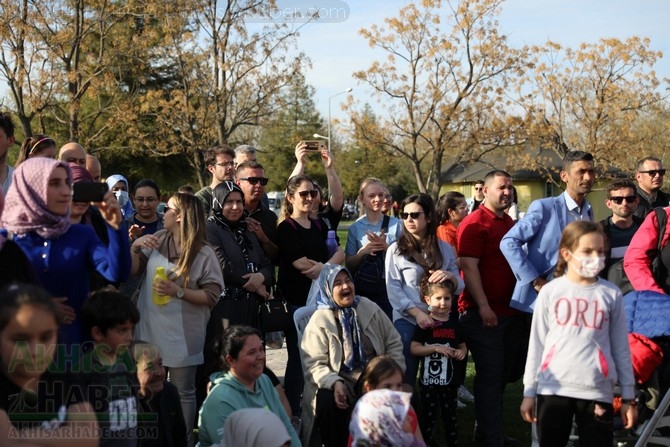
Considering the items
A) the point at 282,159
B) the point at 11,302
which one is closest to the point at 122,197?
the point at 11,302

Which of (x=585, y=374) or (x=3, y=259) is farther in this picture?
(x=585, y=374)

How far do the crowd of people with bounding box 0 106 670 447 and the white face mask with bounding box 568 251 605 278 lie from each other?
0.04 ft

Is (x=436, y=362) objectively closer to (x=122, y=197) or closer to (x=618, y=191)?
(x=618, y=191)

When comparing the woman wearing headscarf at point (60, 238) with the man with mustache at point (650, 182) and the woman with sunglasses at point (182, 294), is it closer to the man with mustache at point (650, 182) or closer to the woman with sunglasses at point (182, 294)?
the woman with sunglasses at point (182, 294)

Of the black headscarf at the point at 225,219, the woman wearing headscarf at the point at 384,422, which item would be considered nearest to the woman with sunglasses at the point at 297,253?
the black headscarf at the point at 225,219

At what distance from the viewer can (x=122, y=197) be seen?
25.6ft

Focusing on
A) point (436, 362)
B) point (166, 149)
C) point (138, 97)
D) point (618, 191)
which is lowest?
point (436, 362)

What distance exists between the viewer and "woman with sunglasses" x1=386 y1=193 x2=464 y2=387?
18.8 ft

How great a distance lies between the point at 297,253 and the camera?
619cm

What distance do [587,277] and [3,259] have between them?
3061 mm

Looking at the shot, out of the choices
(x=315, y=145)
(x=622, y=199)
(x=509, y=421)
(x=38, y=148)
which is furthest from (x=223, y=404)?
(x=622, y=199)

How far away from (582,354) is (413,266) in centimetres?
194

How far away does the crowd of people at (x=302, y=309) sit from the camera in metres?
3.68

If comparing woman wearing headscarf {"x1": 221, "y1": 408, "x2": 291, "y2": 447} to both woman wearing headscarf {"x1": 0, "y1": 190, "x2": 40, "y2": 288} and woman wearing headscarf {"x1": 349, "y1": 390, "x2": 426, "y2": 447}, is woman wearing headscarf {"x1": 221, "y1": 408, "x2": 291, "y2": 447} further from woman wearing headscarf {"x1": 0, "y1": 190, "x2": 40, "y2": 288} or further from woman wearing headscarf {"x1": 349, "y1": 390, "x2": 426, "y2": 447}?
woman wearing headscarf {"x1": 0, "y1": 190, "x2": 40, "y2": 288}
